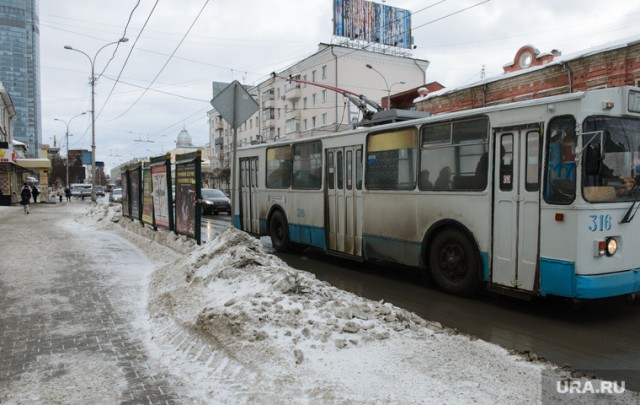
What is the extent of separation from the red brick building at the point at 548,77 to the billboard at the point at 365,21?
2710 centimetres

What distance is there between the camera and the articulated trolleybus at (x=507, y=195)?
5.80 meters

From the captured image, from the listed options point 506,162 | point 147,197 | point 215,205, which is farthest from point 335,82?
point 506,162

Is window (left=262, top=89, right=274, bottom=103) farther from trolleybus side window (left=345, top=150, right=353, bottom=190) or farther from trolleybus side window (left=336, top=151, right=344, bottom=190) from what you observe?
trolleybus side window (left=345, top=150, right=353, bottom=190)

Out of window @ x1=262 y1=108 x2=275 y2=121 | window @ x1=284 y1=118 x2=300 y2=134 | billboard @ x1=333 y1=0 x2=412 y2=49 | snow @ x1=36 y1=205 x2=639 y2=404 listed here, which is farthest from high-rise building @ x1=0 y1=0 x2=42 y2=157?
billboard @ x1=333 y1=0 x2=412 y2=49

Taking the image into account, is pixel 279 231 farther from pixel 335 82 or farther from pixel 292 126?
pixel 292 126

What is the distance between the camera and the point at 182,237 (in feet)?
37.0

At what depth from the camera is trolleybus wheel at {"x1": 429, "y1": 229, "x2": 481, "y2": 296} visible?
709 centimetres

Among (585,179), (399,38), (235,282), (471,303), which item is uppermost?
(399,38)

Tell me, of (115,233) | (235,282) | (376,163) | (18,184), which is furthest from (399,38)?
(235,282)

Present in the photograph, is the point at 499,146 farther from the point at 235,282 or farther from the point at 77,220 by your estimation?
the point at 77,220

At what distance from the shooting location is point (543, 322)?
240 inches

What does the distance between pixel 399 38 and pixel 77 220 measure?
43.9 m

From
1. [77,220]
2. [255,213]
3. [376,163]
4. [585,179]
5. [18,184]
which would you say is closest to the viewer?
[585,179]

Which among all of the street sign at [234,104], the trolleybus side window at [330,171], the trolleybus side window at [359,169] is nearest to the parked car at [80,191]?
the trolleybus side window at [330,171]
